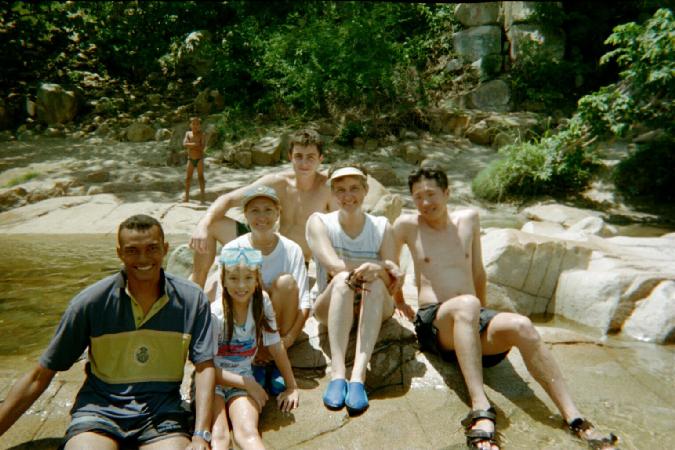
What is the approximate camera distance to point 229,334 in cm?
238

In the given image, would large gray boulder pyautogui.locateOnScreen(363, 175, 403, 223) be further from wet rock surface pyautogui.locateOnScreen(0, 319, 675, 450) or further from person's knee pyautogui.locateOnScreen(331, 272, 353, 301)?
person's knee pyautogui.locateOnScreen(331, 272, 353, 301)

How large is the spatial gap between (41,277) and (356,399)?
4174mm

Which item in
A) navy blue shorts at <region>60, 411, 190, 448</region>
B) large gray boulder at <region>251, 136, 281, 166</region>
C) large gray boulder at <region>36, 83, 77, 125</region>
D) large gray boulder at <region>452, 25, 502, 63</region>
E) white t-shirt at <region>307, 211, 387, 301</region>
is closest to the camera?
navy blue shorts at <region>60, 411, 190, 448</region>

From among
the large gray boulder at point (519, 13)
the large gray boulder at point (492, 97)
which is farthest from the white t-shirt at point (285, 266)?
the large gray boulder at point (519, 13)

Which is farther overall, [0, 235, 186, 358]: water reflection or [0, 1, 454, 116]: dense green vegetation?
[0, 1, 454, 116]: dense green vegetation

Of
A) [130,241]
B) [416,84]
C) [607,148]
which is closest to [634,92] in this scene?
[607,148]

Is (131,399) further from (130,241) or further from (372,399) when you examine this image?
(372,399)

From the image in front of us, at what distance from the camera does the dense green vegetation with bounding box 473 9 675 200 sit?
7.35 m

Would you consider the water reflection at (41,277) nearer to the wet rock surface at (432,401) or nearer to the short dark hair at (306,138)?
the wet rock surface at (432,401)

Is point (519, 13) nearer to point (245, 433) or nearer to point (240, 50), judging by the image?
point (240, 50)

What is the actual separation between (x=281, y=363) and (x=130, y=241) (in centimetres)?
94

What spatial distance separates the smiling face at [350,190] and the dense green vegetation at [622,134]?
21.1 feet

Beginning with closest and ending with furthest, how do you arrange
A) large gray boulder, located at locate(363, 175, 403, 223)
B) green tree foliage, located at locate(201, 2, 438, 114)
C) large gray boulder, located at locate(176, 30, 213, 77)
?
large gray boulder, located at locate(363, 175, 403, 223) < green tree foliage, located at locate(201, 2, 438, 114) < large gray boulder, located at locate(176, 30, 213, 77)

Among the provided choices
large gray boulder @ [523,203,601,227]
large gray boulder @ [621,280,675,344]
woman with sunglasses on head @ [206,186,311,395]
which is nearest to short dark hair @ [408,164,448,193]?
woman with sunglasses on head @ [206,186,311,395]
